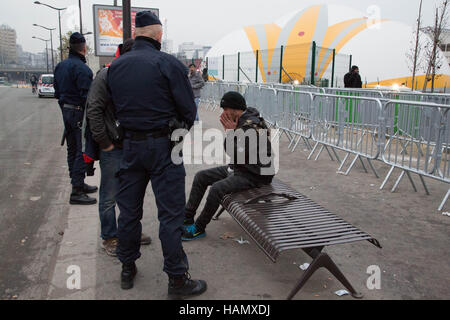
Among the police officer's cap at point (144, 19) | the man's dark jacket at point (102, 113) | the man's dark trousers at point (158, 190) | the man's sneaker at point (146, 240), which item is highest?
the police officer's cap at point (144, 19)

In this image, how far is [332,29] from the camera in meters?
29.6

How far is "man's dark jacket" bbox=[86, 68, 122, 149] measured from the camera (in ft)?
11.4

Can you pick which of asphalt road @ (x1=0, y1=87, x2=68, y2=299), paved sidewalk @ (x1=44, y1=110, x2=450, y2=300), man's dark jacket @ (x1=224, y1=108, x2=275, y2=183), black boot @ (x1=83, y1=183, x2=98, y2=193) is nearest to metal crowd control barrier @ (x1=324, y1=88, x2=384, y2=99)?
paved sidewalk @ (x1=44, y1=110, x2=450, y2=300)

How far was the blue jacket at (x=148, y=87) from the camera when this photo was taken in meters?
3.03

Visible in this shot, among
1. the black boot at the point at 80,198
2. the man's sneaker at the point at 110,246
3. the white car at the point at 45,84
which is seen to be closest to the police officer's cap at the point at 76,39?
the black boot at the point at 80,198

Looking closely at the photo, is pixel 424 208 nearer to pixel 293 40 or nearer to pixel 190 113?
pixel 190 113

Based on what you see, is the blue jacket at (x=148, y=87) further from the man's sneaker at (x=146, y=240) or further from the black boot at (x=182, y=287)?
the man's sneaker at (x=146, y=240)

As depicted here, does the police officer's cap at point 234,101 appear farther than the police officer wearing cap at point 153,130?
Yes

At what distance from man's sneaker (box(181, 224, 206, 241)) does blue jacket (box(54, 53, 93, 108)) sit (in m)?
2.36

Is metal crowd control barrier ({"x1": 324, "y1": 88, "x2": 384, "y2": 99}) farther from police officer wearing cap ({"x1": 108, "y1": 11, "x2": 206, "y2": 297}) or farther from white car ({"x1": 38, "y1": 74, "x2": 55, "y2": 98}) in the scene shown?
white car ({"x1": 38, "y1": 74, "x2": 55, "y2": 98})

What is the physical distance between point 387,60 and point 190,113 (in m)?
29.3

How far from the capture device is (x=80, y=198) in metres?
5.72

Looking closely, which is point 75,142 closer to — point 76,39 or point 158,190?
point 76,39
